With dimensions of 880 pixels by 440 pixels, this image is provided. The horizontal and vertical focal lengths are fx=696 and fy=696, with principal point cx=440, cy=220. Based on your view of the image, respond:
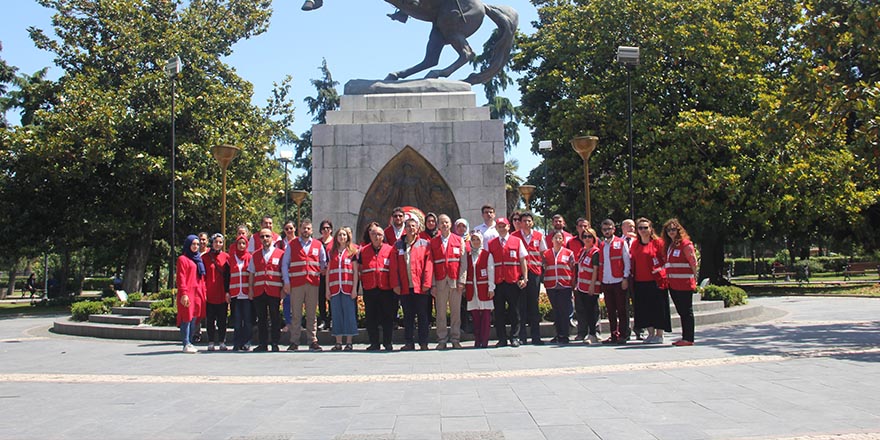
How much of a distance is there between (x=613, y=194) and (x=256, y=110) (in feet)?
45.1

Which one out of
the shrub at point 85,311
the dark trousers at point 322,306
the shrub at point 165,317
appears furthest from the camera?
the shrub at point 85,311

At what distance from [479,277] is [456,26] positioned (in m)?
6.31

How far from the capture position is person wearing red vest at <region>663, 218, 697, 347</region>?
9.41 meters

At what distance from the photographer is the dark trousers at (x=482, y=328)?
31.5ft

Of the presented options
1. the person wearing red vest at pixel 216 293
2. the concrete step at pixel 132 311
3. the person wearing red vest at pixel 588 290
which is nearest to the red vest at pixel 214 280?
the person wearing red vest at pixel 216 293

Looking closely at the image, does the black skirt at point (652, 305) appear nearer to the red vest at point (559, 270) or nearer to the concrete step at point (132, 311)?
the red vest at point (559, 270)

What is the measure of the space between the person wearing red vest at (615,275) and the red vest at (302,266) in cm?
410

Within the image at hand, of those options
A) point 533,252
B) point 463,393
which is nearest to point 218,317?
point 533,252

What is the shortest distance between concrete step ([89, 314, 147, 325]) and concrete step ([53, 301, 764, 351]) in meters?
0.23

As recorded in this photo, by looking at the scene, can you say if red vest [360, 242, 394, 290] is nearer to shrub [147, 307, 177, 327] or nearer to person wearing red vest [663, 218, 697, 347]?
person wearing red vest [663, 218, 697, 347]

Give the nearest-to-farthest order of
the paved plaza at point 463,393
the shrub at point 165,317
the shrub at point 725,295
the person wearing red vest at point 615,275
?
the paved plaza at point 463,393 → the person wearing red vest at point 615,275 → the shrub at point 165,317 → the shrub at point 725,295

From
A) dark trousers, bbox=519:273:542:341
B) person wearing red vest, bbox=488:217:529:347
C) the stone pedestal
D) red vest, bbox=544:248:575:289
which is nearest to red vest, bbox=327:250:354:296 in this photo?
person wearing red vest, bbox=488:217:529:347

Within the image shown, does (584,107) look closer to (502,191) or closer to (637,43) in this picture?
(637,43)

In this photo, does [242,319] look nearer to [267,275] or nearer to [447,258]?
[267,275]
